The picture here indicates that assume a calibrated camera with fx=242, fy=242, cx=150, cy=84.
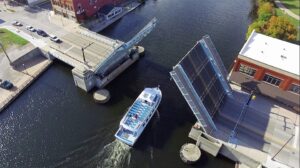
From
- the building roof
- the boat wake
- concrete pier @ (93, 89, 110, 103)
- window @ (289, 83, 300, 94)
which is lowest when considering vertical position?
the boat wake

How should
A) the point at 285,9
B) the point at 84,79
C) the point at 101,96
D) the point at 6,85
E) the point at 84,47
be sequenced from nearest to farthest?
the point at 84,79 → the point at 101,96 → the point at 6,85 → the point at 84,47 → the point at 285,9

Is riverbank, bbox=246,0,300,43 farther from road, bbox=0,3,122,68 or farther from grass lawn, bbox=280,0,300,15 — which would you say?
road, bbox=0,3,122,68

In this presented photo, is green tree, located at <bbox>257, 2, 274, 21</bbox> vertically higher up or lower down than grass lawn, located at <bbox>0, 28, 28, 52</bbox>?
higher up

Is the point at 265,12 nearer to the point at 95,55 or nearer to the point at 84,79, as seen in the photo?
the point at 95,55

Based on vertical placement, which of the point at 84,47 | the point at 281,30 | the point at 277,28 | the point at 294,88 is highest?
the point at 277,28

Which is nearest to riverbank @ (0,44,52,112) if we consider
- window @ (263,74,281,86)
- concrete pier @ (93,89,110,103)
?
concrete pier @ (93,89,110,103)

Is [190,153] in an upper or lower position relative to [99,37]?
lower

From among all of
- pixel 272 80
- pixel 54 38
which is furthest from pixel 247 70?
pixel 54 38
